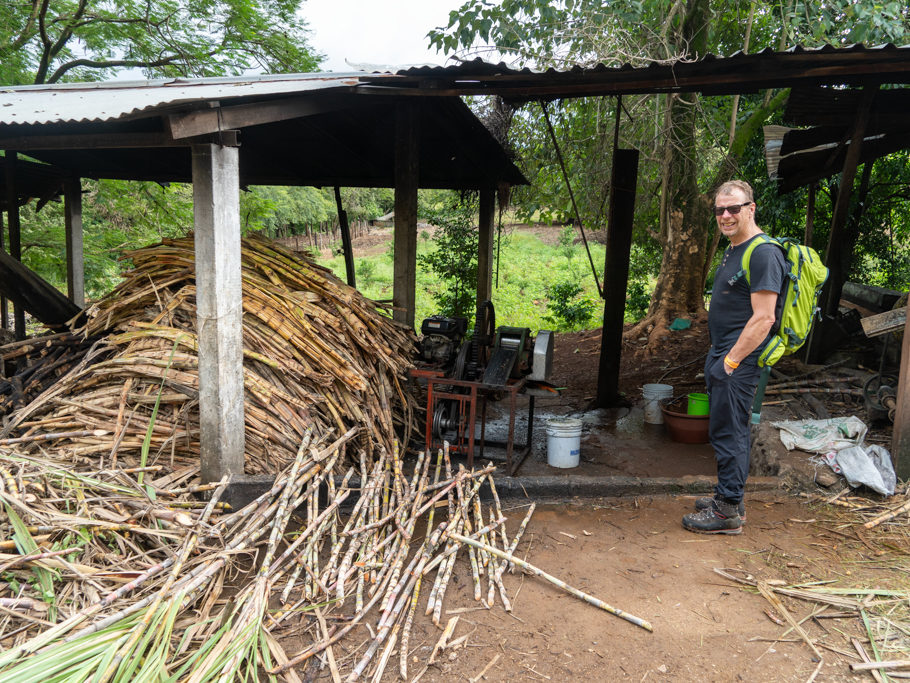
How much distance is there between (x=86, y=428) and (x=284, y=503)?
168 centimetres

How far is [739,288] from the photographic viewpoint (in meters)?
3.63

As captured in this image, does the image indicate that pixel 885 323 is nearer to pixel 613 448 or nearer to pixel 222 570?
pixel 613 448

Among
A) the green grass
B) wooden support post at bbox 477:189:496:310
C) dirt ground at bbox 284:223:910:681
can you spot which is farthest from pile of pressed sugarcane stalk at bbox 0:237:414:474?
the green grass

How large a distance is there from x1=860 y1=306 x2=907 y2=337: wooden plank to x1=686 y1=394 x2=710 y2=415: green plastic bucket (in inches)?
60.3

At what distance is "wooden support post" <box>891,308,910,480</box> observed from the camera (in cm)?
423

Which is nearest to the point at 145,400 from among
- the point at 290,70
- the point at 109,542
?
the point at 109,542

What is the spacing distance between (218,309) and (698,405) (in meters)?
4.35

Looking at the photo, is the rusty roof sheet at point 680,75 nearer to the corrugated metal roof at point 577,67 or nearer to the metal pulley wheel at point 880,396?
the corrugated metal roof at point 577,67

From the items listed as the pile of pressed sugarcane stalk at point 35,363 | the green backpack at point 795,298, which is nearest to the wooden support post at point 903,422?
the green backpack at point 795,298

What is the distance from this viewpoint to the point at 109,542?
325cm

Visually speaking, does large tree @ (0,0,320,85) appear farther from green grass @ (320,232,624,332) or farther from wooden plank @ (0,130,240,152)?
wooden plank @ (0,130,240,152)

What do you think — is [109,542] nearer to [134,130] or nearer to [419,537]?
[419,537]

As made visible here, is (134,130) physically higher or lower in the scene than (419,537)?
higher

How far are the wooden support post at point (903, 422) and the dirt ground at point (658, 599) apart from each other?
470 mm
